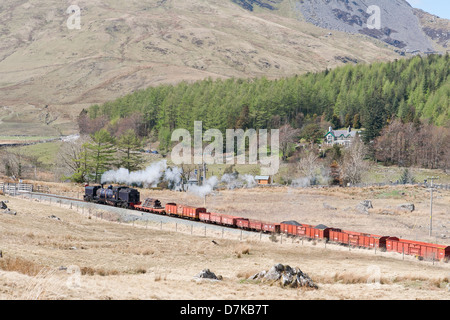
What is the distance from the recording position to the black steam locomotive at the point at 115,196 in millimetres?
73250

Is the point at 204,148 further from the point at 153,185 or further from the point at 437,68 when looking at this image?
the point at 437,68

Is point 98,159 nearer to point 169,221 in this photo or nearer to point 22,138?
point 169,221

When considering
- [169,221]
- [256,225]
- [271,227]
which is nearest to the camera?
[271,227]

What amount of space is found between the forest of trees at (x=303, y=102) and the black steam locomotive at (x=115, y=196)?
2531 inches

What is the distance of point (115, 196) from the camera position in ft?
247

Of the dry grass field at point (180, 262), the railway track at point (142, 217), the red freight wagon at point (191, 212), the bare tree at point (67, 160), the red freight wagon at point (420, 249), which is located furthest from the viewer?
the bare tree at point (67, 160)

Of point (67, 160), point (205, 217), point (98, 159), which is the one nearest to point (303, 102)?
point (98, 159)

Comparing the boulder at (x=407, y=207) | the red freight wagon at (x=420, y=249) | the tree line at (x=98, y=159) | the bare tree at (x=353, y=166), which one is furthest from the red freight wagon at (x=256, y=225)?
the bare tree at (x=353, y=166)

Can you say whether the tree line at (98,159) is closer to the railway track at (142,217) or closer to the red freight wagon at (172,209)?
the railway track at (142,217)

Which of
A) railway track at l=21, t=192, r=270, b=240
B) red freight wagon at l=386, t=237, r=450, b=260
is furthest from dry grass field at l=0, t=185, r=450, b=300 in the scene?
railway track at l=21, t=192, r=270, b=240

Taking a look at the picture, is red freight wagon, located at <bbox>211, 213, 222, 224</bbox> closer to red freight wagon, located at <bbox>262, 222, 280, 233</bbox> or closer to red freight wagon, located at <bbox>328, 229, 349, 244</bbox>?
red freight wagon, located at <bbox>262, 222, 280, 233</bbox>

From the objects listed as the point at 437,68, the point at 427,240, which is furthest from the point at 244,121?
the point at 427,240

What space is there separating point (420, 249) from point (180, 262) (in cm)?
2355

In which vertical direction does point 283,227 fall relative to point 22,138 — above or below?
below
